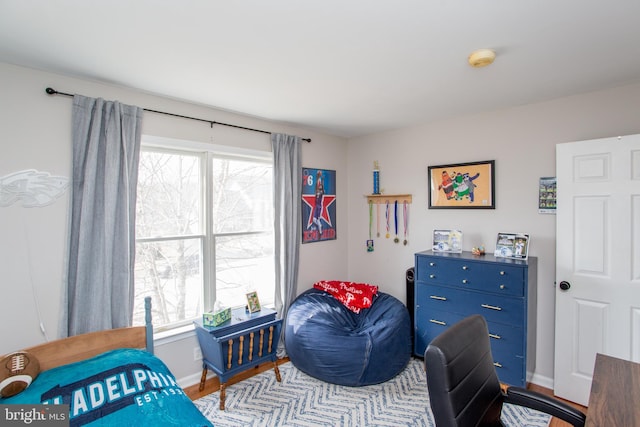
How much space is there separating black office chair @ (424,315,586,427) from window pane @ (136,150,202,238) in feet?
7.51

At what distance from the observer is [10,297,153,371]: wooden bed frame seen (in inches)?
74.3

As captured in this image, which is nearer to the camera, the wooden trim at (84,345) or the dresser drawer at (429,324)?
the wooden trim at (84,345)

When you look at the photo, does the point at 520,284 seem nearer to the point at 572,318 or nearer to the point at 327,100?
the point at 572,318

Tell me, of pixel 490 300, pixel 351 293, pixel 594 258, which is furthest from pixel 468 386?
pixel 351 293

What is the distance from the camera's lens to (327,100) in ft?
8.67

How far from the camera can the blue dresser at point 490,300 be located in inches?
97.9

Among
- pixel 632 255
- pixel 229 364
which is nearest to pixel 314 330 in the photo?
pixel 229 364

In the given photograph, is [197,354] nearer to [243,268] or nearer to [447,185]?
[243,268]

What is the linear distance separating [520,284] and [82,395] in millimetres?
2863

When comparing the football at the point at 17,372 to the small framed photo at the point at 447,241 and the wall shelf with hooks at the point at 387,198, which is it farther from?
the wall shelf with hooks at the point at 387,198

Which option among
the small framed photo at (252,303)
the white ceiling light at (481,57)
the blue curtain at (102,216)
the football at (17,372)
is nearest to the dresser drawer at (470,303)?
the small framed photo at (252,303)

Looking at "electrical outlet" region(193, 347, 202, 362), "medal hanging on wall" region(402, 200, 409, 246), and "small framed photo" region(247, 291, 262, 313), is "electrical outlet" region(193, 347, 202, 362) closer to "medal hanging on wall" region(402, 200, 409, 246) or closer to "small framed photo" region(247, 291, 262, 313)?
"small framed photo" region(247, 291, 262, 313)

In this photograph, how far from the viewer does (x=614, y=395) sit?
4.04 feet

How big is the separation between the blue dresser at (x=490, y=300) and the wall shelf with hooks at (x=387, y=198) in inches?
31.4
